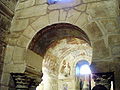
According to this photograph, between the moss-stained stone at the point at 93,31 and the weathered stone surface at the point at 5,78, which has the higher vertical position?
the moss-stained stone at the point at 93,31

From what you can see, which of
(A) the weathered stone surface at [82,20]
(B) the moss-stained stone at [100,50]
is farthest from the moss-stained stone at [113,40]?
(A) the weathered stone surface at [82,20]

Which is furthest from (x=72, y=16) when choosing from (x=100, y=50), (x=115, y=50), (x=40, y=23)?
(x=115, y=50)

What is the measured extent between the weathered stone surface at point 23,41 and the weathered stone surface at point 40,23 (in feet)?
1.03

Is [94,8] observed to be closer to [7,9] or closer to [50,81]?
[7,9]

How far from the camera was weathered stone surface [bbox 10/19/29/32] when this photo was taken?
429cm

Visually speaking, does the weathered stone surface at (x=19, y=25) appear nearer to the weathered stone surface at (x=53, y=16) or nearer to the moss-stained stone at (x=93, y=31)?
the weathered stone surface at (x=53, y=16)

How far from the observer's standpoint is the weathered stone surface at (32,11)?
13.9 feet

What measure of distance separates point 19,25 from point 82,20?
4.69 ft

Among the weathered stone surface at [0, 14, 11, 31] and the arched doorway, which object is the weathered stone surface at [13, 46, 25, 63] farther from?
the arched doorway

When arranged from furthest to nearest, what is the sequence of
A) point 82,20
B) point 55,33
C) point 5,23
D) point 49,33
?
point 55,33
point 49,33
point 5,23
point 82,20

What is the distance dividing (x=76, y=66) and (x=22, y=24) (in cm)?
477

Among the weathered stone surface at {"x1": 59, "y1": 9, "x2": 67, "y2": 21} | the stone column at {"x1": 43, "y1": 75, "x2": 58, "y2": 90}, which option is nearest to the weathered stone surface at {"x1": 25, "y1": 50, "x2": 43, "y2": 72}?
the weathered stone surface at {"x1": 59, "y1": 9, "x2": 67, "y2": 21}

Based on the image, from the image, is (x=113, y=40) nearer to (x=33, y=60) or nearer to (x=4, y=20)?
(x=33, y=60)

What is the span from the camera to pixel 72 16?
3.93 meters
